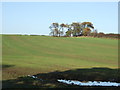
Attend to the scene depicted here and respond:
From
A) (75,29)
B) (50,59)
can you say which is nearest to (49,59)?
(50,59)

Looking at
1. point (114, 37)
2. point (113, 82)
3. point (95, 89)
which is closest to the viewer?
point (95, 89)

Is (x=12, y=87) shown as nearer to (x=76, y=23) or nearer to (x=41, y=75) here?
(x=41, y=75)

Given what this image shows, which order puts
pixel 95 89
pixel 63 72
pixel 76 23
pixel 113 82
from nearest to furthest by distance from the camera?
pixel 95 89 < pixel 113 82 < pixel 63 72 < pixel 76 23

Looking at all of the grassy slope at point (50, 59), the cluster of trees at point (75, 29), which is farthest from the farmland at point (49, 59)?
the cluster of trees at point (75, 29)

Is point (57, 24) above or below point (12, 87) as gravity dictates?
above

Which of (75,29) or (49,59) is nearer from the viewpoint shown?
(49,59)

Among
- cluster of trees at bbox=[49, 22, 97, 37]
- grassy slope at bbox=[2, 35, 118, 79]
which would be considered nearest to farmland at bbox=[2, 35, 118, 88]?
grassy slope at bbox=[2, 35, 118, 79]

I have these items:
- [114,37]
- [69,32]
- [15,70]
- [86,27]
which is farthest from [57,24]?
[15,70]

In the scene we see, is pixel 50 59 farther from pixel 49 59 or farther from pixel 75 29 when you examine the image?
pixel 75 29

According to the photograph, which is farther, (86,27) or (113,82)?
(86,27)

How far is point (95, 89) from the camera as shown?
12.5 metres

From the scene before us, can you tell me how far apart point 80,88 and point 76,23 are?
12103 cm

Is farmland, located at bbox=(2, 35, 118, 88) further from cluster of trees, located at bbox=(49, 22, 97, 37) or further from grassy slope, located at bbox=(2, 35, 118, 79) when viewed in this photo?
cluster of trees, located at bbox=(49, 22, 97, 37)

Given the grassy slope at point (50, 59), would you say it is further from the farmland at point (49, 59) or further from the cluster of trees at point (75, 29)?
the cluster of trees at point (75, 29)
